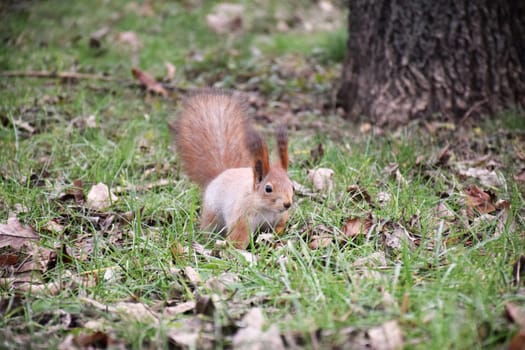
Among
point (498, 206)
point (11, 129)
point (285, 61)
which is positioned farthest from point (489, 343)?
point (285, 61)

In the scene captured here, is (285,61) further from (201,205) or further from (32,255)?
(32,255)

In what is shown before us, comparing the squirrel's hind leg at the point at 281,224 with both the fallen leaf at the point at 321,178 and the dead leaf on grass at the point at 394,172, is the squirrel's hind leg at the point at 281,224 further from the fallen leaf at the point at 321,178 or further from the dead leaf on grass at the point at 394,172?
the dead leaf on grass at the point at 394,172

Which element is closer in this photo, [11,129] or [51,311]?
[51,311]

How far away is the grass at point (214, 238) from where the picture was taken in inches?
70.6

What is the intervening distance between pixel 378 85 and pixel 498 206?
158cm

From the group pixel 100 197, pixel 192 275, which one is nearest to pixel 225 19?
pixel 100 197

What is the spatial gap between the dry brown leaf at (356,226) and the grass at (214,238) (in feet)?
0.11

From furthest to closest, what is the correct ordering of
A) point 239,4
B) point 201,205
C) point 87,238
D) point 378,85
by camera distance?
point 239,4, point 378,85, point 201,205, point 87,238

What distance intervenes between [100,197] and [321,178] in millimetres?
1107

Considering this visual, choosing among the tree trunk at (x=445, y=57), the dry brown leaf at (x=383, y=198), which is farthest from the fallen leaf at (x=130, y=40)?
the dry brown leaf at (x=383, y=198)

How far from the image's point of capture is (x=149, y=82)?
4.61 m

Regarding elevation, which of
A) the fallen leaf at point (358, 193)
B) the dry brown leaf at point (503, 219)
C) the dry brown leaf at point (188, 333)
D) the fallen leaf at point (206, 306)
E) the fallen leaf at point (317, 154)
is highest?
the dry brown leaf at point (503, 219)

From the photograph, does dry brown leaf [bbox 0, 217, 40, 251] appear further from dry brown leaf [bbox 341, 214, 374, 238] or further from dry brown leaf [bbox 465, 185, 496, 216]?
dry brown leaf [bbox 465, 185, 496, 216]

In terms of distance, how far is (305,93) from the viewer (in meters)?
4.87
